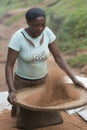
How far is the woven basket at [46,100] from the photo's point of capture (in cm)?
412

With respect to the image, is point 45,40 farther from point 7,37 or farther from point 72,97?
point 7,37

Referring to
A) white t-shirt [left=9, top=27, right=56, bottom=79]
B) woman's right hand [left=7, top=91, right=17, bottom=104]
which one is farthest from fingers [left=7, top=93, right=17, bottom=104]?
white t-shirt [left=9, top=27, right=56, bottom=79]

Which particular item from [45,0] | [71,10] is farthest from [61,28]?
[45,0]

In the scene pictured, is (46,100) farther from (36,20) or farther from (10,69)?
(36,20)

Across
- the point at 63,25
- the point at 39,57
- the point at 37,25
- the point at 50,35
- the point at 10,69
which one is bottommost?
the point at 63,25

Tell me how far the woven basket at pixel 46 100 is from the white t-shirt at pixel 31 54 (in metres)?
0.21

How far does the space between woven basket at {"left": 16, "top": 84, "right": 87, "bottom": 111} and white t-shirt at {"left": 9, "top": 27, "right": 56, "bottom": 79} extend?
0.70ft

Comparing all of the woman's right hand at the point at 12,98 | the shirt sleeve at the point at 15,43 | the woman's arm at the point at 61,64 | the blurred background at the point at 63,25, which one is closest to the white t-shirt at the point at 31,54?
the shirt sleeve at the point at 15,43

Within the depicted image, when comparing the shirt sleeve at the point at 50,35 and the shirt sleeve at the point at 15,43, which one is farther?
the shirt sleeve at the point at 50,35

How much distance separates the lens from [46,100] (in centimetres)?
454

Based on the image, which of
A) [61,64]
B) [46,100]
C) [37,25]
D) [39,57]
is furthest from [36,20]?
[46,100]

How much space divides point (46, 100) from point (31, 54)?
58cm

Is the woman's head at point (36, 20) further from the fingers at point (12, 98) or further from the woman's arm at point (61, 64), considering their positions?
the fingers at point (12, 98)

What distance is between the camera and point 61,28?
12.4m
